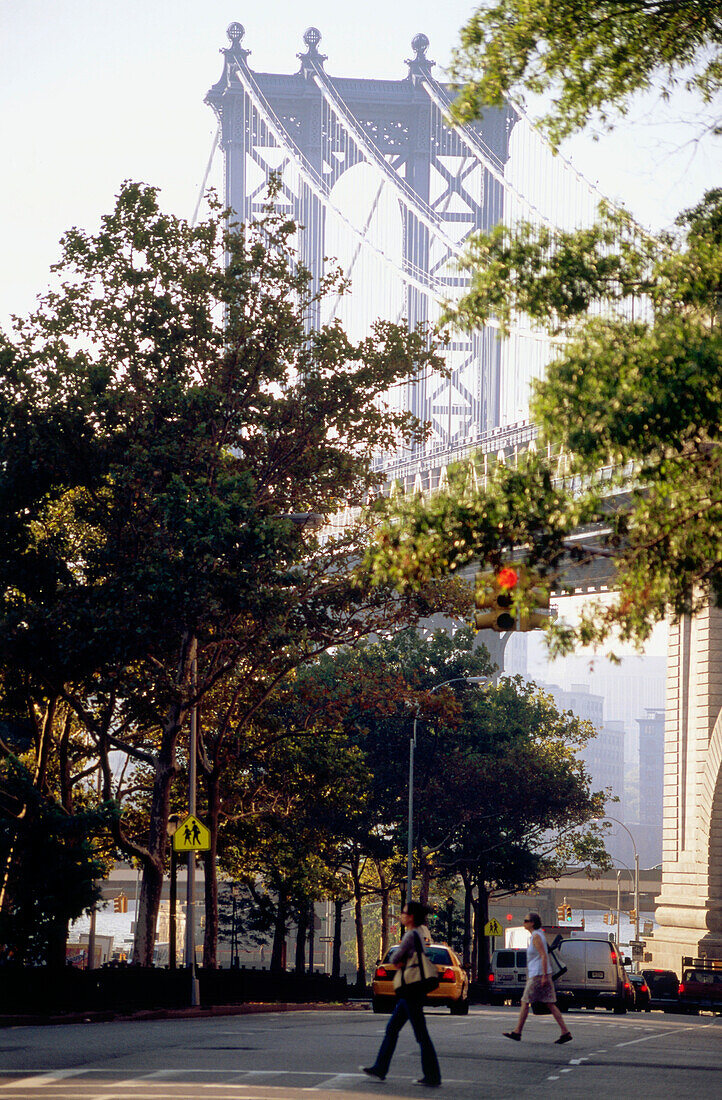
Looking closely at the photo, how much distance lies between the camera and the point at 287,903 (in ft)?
142

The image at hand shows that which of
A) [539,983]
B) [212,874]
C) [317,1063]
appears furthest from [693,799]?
[317,1063]

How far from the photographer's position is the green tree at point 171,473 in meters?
25.6

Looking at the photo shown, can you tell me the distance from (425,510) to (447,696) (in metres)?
15.6

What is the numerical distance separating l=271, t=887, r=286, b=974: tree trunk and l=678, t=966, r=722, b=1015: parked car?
11851 mm

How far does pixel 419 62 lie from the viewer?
190 meters

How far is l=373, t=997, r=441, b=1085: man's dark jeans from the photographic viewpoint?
13.1 meters

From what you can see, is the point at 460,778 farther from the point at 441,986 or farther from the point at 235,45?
the point at 235,45

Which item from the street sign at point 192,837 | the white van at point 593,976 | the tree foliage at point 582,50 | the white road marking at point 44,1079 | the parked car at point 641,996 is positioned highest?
the tree foliage at point 582,50

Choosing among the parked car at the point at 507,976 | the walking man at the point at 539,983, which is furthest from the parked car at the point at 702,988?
the walking man at the point at 539,983

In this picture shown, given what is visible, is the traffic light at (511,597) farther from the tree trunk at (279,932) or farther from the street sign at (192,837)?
the tree trunk at (279,932)

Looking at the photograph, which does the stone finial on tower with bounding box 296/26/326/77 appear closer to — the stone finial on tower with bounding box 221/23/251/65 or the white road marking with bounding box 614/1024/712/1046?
the stone finial on tower with bounding box 221/23/251/65

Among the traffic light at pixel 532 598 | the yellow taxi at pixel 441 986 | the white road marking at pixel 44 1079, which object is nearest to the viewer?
the white road marking at pixel 44 1079

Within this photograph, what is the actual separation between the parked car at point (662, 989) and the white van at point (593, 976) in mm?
9340

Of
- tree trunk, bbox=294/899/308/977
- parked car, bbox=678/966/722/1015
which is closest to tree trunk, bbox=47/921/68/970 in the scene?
tree trunk, bbox=294/899/308/977
